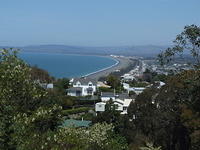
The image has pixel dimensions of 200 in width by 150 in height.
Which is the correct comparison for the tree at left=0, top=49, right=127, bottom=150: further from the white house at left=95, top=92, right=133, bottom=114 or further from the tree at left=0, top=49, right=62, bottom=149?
the white house at left=95, top=92, right=133, bottom=114

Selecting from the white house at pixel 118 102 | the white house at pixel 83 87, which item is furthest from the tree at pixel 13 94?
the white house at pixel 83 87

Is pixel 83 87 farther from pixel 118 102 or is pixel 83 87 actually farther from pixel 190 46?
pixel 190 46

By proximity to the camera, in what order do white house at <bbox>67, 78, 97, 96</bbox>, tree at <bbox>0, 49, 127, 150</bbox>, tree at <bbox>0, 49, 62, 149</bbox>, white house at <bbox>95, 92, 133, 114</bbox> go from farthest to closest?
1. white house at <bbox>67, 78, 97, 96</bbox>
2. white house at <bbox>95, 92, 133, 114</bbox>
3. tree at <bbox>0, 49, 62, 149</bbox>
4. tree at <bbox>0, 49, 127, 150</bbox>

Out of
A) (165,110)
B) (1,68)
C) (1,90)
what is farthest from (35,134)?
(165,110)

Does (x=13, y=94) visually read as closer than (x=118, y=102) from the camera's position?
Yes

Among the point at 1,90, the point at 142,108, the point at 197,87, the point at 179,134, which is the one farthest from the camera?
the point at 142,108

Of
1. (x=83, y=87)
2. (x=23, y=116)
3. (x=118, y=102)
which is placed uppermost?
(x=23, y=116)

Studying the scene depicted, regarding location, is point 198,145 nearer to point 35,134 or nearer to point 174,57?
point 174,57

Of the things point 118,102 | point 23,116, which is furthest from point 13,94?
point 118,102

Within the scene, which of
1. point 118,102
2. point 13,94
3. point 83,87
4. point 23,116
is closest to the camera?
point 23,116

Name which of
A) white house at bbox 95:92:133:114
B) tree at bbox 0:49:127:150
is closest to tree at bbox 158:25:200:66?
tree at bbox 0:49:127:150

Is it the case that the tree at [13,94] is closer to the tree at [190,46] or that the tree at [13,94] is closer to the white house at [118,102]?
the tree at [190,46]
